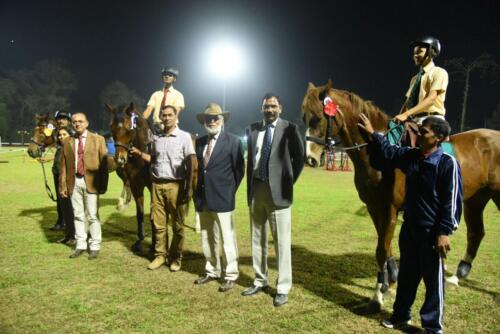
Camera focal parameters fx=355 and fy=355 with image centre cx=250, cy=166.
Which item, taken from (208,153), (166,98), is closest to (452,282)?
(208,153)

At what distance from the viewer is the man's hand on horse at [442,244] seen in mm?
3170

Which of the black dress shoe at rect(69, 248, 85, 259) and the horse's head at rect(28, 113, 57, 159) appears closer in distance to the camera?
the black dress shoe at rect(69, 248, 85, 259)

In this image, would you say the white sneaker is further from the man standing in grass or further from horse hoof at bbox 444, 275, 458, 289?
the man standing in grass

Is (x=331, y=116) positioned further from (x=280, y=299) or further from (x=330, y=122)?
(x=280, y=299)

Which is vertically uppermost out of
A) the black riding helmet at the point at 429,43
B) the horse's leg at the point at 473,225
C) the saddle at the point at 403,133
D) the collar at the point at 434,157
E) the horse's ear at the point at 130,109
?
the black riding helmet at the point at 429,43

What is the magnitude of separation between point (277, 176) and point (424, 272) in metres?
1.86

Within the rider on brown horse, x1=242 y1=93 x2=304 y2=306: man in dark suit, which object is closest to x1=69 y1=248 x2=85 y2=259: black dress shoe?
x1=242 y1=93 x2=304 y2=306: man in dark suit

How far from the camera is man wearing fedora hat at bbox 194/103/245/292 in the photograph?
4.80 metres

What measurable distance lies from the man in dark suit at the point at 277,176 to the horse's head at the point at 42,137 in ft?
19.9

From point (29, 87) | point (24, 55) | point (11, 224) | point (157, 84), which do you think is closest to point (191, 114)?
point (157, 84)

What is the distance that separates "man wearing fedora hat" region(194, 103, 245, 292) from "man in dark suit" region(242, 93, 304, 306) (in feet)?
1.38

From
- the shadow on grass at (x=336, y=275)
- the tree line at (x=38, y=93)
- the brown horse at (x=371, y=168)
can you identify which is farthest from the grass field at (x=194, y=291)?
the tree line at (x=38, y=93)

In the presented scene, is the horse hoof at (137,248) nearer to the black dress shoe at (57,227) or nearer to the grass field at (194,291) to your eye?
the grass field at (194,291)

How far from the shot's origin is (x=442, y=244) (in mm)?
3182
